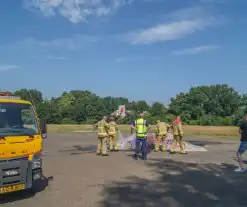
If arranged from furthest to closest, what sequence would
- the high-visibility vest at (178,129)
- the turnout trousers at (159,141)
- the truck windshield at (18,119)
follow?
the turnout trousers at (159,141), the high-visibility vest at (178,129), the truck windshield at (18,119)

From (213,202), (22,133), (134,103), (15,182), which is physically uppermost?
(134,103)

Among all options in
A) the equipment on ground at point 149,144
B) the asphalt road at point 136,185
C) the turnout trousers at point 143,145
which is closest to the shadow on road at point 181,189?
the asphalt road at point 136,185

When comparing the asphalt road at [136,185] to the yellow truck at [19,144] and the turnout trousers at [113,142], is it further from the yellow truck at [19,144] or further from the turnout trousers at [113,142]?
the turnout trousers at [113,142]

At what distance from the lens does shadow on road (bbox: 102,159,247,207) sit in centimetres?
743

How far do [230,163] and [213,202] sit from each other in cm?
648

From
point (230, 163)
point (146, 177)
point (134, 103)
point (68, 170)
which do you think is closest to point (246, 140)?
point (230, 163)

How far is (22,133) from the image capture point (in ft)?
25.5

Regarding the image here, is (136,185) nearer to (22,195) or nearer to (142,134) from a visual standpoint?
(22,195)

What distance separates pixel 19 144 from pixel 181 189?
13.4 feet

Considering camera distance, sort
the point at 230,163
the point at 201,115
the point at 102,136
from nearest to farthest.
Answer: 1. the point at 230,163
2. the point at 102,136
3. the point at 201,115

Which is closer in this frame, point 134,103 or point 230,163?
point 230,163

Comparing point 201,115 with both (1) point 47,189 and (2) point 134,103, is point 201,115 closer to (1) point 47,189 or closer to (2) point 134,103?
(2) point 134,103

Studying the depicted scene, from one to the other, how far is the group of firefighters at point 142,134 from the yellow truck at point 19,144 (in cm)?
635

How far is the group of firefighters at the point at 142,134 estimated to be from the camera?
46.8 ft
